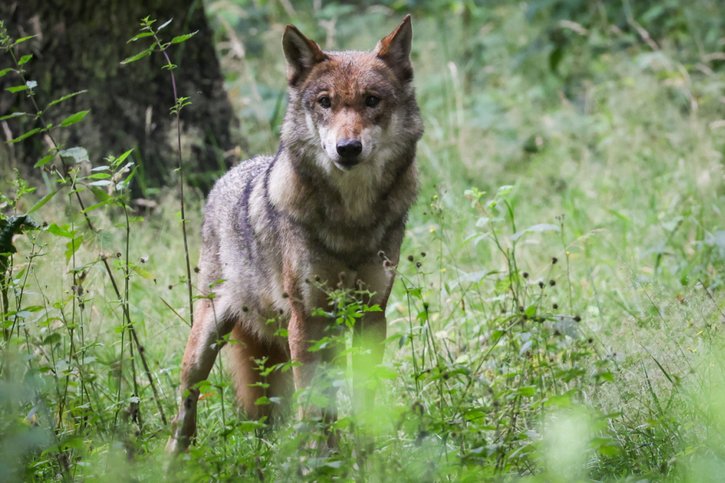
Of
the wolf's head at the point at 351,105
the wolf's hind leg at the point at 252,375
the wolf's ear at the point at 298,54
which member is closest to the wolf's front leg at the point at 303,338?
the wolf's hind leg at the point at 252,375

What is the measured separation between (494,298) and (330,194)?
3.59 feet

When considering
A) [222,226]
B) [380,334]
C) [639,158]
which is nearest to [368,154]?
[380,334]

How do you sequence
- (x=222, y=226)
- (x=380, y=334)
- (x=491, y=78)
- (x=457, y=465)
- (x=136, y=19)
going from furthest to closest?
(x=491, y=78)
(x=136, y=19)
(x=222, y=226)
(x=380, y=334)
(x=457, y=465)

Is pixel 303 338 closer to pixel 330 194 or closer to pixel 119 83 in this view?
pixel 330 194

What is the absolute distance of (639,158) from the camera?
24.3 feet

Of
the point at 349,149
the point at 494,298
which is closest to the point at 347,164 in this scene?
the point at 349,149

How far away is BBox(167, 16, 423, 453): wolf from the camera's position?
3.93m

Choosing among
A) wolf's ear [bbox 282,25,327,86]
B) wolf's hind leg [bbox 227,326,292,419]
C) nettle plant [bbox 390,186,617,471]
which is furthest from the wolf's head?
wolf's hind leg [bbox 227,326,292,419]

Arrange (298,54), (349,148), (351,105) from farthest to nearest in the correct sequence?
1. (298,54)
2. (351,105)
3. (349,148)

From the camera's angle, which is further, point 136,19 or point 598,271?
point 136,19

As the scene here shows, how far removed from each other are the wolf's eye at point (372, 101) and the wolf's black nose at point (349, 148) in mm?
282

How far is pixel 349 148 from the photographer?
146 inches

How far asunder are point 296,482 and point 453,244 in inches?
136

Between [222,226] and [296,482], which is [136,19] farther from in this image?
[296,482]
